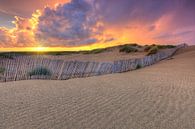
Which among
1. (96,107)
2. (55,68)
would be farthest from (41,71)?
(96,107)

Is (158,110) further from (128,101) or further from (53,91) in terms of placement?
(53,91)

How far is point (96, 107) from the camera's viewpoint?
17.6 ft

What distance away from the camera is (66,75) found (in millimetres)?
10297

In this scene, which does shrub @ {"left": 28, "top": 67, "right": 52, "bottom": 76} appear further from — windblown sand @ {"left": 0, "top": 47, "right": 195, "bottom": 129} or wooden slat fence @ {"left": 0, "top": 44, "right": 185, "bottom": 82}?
windblown sand @ {"left": 0, "top": 47, "right": 195, "bottom": 129}

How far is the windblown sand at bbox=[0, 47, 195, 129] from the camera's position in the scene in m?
4.49

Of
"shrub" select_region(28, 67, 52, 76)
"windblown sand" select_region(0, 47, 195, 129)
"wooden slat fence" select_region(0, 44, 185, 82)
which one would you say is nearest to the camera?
"windblown sand" select_region(0, 47, 195, 129)

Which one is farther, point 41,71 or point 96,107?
point 41,71

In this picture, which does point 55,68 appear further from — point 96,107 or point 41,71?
point 96,107

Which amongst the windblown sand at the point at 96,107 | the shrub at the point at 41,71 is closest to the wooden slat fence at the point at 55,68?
the shrub at the point at 41,71

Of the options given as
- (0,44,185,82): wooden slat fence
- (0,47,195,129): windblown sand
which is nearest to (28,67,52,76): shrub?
(0,44,185,82): wooden slat fence

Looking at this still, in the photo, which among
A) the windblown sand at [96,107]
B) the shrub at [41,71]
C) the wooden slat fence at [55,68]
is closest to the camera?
the windblown sand at [96,107]

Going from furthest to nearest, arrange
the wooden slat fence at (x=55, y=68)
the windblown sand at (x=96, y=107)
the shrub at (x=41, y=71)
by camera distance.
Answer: the shrub at (x=41, y=71) < the wooden slat fence at (x=55, y=68) < the windblown sand at (x=96, y=107)

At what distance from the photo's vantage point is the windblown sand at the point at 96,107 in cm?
449

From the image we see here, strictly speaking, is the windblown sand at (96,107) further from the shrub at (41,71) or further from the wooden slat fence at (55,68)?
the shrub at (41,71)
